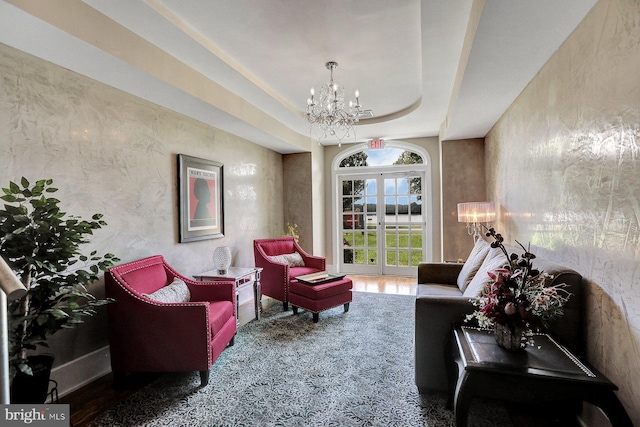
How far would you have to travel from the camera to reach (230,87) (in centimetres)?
329

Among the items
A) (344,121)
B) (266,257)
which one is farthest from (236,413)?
(344,121)

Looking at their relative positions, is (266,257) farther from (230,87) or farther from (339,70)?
(339,70)

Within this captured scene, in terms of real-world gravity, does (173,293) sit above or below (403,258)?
above

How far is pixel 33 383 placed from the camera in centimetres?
162

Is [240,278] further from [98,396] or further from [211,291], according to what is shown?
[98,396]

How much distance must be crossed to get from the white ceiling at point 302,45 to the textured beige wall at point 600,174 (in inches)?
9.8

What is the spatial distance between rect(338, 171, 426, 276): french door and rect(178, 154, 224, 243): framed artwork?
9.33 feet

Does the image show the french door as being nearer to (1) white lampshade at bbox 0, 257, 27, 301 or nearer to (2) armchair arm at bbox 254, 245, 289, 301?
(2) armchair arm at bbox 254, 245, 289, 301

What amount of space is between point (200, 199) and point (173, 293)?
134 centimetres

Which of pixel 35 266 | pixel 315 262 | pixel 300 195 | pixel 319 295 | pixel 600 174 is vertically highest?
pixel 300 195

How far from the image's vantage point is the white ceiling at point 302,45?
1.83 m

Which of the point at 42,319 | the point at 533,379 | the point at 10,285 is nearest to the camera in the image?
the point at 10,285

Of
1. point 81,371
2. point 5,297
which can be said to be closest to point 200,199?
point 81,371

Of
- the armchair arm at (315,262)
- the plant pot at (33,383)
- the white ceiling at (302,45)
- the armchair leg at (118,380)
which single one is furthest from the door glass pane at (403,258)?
the plant pot at (33,383)
